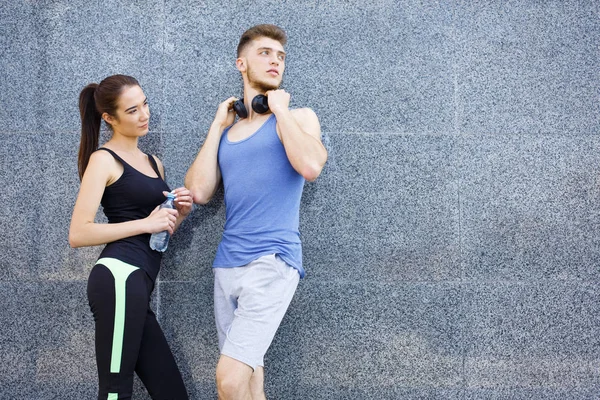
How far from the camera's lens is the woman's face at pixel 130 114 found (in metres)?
2.96

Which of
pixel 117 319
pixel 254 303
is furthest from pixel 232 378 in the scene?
pixel 117 319

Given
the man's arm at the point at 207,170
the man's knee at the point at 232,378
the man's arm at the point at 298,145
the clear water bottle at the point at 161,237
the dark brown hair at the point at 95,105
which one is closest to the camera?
the man's knee at the point at 232,378

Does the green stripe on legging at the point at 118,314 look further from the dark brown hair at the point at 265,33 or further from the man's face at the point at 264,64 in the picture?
the dark brown hair at the point at 265,33

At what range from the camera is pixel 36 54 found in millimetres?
3521

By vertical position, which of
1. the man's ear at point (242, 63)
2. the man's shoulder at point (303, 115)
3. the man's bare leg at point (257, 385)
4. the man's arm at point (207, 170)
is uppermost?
the man's ear at point (242, 63)

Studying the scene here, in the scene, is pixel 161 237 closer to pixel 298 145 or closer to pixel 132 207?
pixel 132 207

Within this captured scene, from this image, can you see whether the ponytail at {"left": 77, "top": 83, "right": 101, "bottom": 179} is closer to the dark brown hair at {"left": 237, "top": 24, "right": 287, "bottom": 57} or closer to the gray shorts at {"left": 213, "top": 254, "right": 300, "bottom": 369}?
the dark brown hair at {"left": 237, "top": 24, "right": 287, "bottom": 57}

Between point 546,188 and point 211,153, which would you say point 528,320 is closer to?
point 546,188

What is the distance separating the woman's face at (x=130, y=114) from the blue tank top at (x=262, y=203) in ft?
1.73

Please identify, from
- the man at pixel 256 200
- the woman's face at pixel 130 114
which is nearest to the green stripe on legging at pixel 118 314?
the man at pixel 256 200

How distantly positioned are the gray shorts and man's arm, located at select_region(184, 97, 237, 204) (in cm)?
50

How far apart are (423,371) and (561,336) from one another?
847mm

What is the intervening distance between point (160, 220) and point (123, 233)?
0.18 metres

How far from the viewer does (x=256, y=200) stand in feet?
9.33
